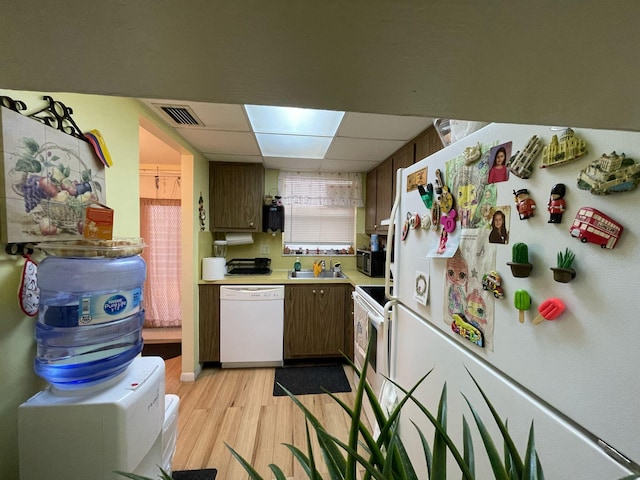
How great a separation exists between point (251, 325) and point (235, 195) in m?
1.43

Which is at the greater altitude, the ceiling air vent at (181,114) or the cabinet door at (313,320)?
the ceiling air vent at (181,114)

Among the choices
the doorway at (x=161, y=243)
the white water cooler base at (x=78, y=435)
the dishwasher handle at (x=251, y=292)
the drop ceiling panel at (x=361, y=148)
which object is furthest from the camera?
the doorway at (x=161, y=243)

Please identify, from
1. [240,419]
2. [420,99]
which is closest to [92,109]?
[420,99]

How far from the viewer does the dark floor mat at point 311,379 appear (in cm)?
221

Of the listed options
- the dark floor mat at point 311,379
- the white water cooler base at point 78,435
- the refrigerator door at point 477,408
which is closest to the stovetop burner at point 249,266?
the dark floor mat at point 311,379

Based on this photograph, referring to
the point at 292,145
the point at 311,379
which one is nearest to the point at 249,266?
the point at 311,379

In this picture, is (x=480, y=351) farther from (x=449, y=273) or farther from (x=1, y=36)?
(x=1, y=36)

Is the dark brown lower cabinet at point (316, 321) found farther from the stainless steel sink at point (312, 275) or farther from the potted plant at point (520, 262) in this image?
the potted plant at point (520, 262)

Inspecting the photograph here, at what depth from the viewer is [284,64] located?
0.34 m

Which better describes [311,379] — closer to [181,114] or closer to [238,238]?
[238,238]

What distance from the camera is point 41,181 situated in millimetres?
873

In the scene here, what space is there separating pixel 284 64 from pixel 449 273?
82 centimetres

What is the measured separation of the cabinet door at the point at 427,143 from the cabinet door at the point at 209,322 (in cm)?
224

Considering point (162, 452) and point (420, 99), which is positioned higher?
point (420, 99)
